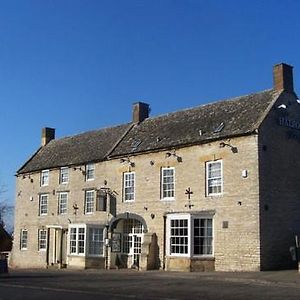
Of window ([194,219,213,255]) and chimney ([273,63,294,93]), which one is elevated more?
chimney ([273,63,294,93])

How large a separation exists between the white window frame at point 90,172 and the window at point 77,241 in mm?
3527

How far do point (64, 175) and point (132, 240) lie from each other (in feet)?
28.2

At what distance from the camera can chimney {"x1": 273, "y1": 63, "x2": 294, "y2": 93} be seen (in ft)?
97.1

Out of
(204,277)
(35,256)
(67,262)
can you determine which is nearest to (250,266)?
(204,277)

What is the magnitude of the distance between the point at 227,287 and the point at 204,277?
5.12m

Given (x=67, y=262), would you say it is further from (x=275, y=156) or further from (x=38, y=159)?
(x=275, y=156)

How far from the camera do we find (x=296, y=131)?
29781 mm

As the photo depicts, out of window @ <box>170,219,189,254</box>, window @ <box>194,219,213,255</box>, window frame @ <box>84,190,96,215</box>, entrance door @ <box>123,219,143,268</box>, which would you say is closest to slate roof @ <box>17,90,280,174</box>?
window frame @ <box>84,190,96,215</box>

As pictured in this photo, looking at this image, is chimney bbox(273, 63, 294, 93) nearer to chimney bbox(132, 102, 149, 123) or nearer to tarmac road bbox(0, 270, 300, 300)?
tarmac road bbox(0, 270, 300, 300)

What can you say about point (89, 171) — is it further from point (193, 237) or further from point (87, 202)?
point (193, 237)

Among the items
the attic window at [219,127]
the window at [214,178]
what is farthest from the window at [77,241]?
the attic window at [219,127]

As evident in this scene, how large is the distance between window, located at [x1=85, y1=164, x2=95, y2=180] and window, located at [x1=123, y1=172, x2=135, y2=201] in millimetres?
3667

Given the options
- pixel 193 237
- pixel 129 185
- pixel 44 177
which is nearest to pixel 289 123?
pixel 193 237

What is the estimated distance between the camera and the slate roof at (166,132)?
1156 inches
